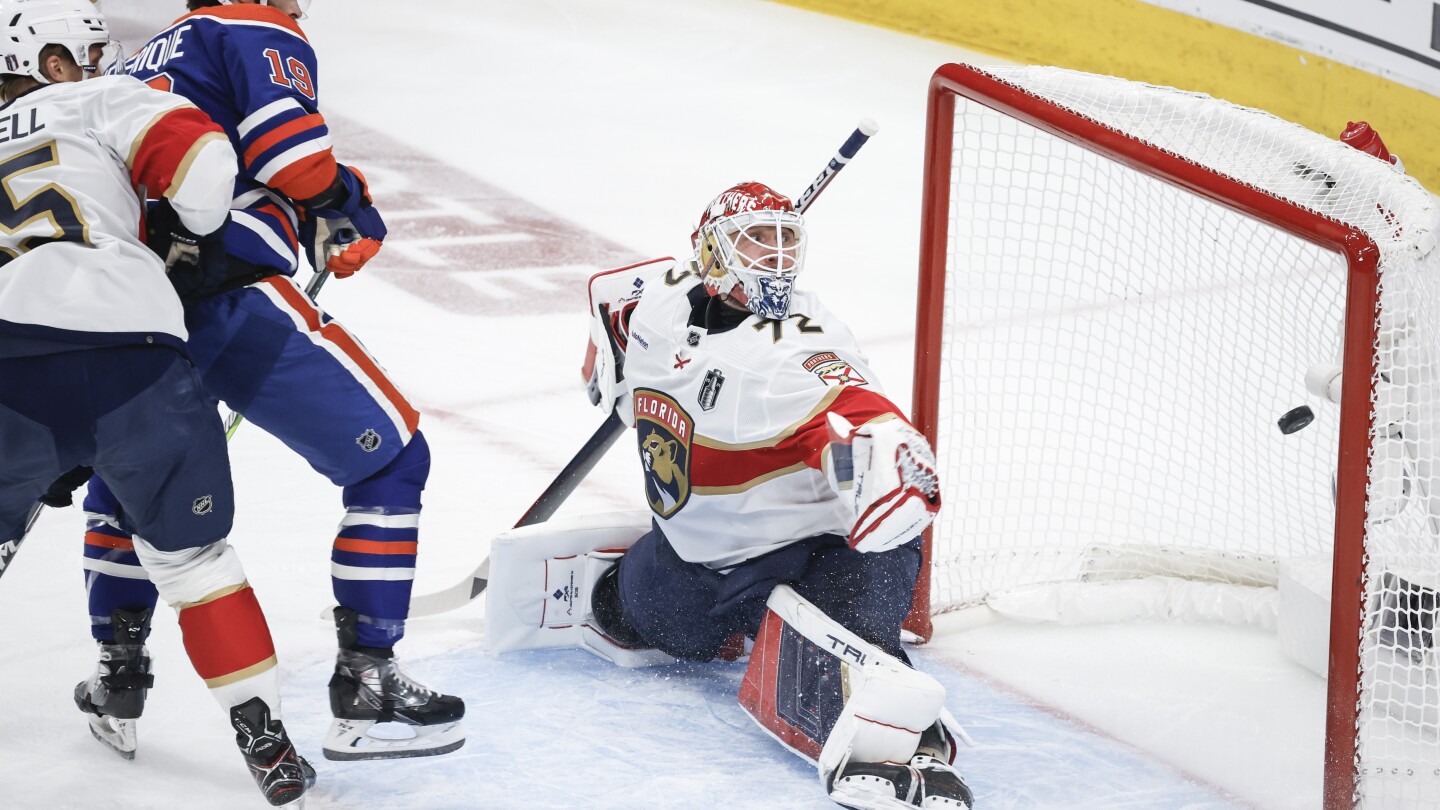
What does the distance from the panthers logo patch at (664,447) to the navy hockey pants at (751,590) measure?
0.34 ft

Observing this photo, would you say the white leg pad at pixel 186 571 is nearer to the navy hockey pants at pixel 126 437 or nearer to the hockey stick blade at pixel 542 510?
the navy hockey pants at pixel 126 437

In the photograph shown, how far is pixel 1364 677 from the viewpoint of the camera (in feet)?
7.52

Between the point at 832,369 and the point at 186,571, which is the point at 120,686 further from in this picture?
the point at 832,369

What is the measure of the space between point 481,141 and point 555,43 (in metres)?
1.24

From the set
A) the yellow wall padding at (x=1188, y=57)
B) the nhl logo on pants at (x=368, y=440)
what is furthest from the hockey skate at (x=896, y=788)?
the yellow wall padding at (x=1188, y=57)

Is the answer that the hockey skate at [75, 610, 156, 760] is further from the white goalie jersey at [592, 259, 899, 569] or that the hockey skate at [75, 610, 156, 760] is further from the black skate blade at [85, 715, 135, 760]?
the white goalie jersey at [592, 259, 899, 569]

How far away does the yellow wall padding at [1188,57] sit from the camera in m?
5.80

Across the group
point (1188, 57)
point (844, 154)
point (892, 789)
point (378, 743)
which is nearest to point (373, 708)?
point (378, 743)

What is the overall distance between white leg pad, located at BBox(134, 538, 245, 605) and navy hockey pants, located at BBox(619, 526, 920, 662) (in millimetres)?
817

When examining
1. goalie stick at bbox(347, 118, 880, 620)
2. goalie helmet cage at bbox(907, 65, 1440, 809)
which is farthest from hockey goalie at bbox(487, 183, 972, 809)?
goalie helmet cage at bbox(907, 65, 1440, 809)

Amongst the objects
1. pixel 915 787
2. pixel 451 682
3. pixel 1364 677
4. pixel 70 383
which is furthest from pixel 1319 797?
pixel 70 383

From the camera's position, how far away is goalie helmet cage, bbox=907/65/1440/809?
2.29 meters

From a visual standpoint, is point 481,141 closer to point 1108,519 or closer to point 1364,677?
point 1108,519

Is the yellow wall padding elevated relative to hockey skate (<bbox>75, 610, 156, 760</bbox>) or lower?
elevated
